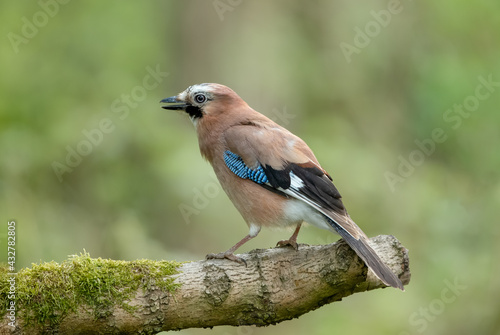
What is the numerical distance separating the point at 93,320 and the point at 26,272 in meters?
0.57

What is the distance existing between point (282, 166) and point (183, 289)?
143 centimetres

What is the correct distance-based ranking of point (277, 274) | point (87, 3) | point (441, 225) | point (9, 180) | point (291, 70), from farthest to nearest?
point (87, 3), point (291, 70), point (441, 225), point (9, 180), point (277, 274)

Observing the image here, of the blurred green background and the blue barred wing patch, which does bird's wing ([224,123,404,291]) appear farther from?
the blurred green background

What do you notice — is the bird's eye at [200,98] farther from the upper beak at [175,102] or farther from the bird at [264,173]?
the upper beak at [175,102]

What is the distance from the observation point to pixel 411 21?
12.0 m

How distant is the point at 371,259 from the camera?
4527 mm

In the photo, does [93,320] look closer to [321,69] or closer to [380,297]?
[380,297]

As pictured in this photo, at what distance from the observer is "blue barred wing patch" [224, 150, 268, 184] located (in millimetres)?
5426

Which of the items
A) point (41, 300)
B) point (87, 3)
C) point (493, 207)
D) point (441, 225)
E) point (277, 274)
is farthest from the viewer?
point (87, 3)

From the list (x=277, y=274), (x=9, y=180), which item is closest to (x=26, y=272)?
(x=277, y=274)

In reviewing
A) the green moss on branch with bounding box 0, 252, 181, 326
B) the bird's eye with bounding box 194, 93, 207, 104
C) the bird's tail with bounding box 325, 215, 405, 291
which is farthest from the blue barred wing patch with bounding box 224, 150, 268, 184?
the green moss on branch with bounding box 0, 252, 181, 326

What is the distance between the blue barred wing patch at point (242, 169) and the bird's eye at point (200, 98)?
691 millimetres

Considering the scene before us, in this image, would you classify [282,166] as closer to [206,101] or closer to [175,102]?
[206,101]

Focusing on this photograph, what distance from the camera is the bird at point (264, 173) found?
5.13 metres
